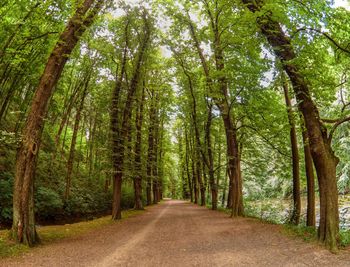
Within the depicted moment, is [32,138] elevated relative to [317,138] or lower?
elevated

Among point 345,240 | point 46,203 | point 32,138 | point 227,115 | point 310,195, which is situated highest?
point 227,115

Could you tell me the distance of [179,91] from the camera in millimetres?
27172

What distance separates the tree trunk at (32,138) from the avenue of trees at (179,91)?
0.03 meters

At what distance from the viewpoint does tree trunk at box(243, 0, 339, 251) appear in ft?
25.5

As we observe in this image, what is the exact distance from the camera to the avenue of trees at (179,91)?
28.1 ft

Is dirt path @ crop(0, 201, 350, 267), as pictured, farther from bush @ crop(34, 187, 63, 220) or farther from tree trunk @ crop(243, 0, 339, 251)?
bush @ crop(34, 187, 63, 220)

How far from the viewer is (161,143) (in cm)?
3647

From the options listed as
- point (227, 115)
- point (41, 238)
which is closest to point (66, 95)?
point (227, 115)

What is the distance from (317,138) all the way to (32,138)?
25.9 feet

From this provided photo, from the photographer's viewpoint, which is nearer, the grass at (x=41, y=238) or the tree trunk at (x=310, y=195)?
the grass at (x=41, y=238)

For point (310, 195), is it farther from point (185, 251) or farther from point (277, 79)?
point (185, 251)

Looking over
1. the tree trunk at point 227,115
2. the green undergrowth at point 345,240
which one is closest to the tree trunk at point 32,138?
the tree trunk at point 227,115

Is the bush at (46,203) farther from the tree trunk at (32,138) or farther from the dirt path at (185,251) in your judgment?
the tree trunk at (32,138)

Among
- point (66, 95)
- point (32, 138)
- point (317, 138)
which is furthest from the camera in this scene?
point (66, 95)
